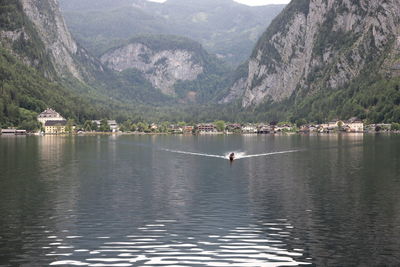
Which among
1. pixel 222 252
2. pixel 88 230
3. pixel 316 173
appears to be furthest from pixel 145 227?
pixel 316 173

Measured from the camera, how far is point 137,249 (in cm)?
5141

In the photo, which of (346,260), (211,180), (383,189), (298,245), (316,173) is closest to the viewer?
(346,260)

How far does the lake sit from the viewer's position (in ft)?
163

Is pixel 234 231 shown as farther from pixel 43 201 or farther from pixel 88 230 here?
pixel 43 201

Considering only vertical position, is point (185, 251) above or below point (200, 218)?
below

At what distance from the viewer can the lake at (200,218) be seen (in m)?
49.6

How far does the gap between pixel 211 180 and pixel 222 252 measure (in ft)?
173

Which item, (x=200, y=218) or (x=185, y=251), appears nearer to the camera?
(x=185, y=251)

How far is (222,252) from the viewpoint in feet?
165

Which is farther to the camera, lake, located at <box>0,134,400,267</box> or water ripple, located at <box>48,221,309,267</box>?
lake, located at <box>0,134,400,267</box>

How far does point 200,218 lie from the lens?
64.8m

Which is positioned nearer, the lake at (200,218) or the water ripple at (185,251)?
the water ripple at (185,251)

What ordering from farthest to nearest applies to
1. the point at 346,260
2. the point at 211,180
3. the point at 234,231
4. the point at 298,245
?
the point at 211,180 < the point at 234,231 < the point at 298,245 < the point at 346,260

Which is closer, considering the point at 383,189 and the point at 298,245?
the point at 298,245
